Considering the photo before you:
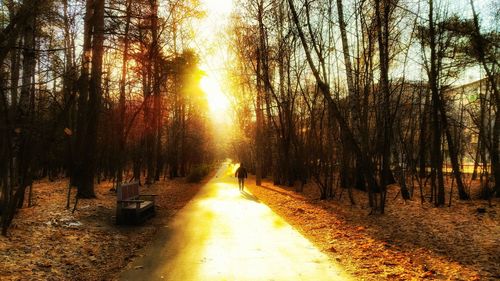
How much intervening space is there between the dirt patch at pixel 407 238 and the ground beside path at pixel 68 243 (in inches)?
176

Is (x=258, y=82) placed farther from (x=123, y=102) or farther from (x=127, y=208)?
(x=127, y=208)

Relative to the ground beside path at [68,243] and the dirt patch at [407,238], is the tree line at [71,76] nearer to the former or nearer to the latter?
the ground beside path at [68,243]

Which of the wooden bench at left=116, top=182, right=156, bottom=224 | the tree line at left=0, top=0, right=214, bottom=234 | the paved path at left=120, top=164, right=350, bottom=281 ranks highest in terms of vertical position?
the tree line at left=0, top=0, right=214, bottom=234

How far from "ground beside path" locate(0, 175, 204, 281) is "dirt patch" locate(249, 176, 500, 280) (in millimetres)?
4463

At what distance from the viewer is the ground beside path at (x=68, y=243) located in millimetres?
5828

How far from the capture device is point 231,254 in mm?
7238

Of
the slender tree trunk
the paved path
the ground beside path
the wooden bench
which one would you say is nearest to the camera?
the ground beside path

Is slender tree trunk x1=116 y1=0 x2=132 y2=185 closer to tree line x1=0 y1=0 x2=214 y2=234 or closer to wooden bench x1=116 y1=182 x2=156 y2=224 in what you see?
tree line x1=0 y1=0 x2=214 y2=234

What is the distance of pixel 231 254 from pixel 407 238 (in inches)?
173

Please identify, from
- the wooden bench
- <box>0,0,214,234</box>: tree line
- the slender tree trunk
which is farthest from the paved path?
the slender tree trunk

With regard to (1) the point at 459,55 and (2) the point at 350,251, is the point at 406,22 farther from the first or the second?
(2) the point at 350,251

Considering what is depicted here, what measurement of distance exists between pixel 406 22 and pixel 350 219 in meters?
10.2

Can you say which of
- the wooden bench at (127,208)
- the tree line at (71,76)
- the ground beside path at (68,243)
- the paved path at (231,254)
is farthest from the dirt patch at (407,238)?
the tree line at (71,76)

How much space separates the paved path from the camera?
19.6ft
